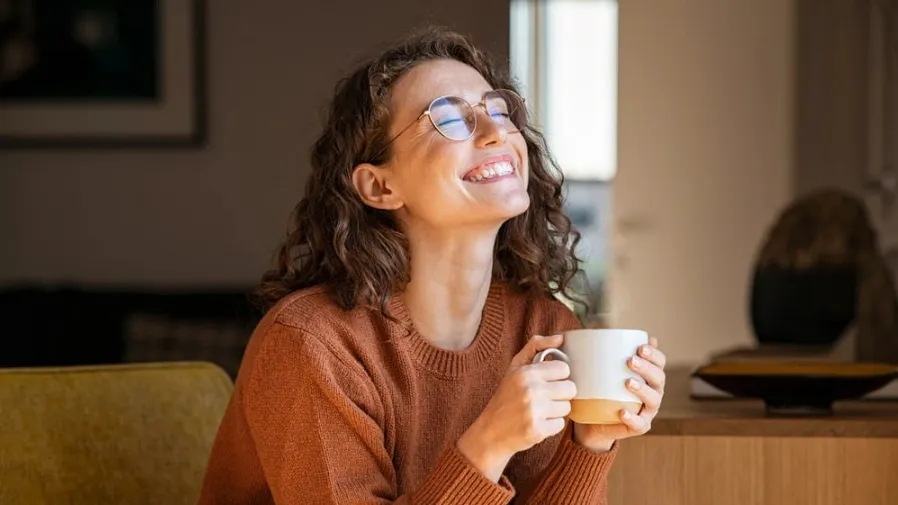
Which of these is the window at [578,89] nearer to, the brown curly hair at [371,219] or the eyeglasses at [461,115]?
the brown curly hair at [371,219]

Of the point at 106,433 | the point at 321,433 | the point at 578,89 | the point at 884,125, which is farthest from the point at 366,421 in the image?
the point at 578,89

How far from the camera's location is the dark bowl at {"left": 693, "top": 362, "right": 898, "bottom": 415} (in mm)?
1417

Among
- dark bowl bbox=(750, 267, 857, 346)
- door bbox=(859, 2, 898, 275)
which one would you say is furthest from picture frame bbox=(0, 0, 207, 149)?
door bbox=(859, 2, 898, 275)

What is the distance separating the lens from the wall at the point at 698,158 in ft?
14.5

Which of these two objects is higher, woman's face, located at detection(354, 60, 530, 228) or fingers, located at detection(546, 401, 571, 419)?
woman's face, located at detection(354, 60, 530, 228)

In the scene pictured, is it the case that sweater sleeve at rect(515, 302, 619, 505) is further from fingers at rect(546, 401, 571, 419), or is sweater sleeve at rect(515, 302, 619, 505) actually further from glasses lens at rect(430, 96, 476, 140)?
glasses lens at rect(430, 96, 476, 140)

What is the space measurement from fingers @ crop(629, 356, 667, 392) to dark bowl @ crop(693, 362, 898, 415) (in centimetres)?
28

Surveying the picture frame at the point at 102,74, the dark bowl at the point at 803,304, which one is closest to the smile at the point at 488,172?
the dark bowl at the point at 803,304

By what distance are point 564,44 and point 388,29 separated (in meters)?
3.48

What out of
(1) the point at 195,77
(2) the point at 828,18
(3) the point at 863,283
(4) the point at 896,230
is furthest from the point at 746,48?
(3) the point at 863,283

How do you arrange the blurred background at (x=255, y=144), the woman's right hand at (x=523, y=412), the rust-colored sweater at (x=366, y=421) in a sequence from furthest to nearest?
the blurred background at (x=255, y=144) → the rust-colored sweater at (x=366, y=421) → the woman's right hand at (x=523, y=412)

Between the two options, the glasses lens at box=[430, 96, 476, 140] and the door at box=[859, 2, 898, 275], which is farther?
the door at box=[859, 2, 898, 275]

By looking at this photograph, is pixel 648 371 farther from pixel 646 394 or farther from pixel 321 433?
pixel 321 433

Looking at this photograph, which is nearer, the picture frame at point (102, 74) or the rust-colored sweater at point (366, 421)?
the rust-colored sweater at point (366, 421)
